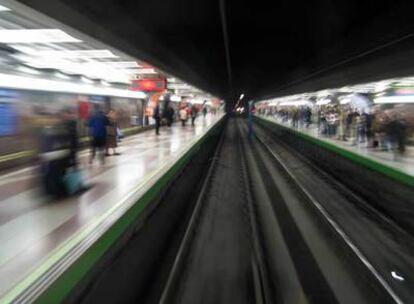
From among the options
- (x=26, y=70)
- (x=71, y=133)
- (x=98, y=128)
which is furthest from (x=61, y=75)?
(x=71, y=133)

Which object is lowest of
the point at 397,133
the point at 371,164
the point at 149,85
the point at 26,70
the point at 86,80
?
the point at 371,164

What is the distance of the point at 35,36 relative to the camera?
9312mm

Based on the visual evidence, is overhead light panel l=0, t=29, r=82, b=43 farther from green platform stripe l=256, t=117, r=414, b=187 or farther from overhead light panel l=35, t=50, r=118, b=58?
green platform stripe l=256, t=117, r=414, b=187

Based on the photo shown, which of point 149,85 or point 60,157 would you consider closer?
point 60,157

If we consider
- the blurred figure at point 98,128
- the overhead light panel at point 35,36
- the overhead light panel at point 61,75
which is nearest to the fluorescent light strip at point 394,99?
the blurred figure at point 98,128

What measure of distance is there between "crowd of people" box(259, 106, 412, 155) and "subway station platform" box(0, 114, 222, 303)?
Answer: 5.56 metres

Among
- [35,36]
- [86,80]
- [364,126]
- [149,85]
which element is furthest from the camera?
[149,85]

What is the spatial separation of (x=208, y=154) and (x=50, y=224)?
1672 cm

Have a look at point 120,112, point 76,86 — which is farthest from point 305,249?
point 120,112

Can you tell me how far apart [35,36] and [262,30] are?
5292 millimetres

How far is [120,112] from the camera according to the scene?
1991 centimetres

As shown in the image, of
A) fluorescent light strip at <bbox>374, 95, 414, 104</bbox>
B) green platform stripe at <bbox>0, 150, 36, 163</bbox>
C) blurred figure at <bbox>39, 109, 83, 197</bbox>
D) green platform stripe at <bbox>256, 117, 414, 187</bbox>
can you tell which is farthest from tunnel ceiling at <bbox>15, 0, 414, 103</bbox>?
green platform stripe at <bbox>0, 150, 36, 163</bbox>

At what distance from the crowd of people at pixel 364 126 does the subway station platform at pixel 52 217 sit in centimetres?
556

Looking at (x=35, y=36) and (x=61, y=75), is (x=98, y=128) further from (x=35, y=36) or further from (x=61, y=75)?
(x=61, y=75)
